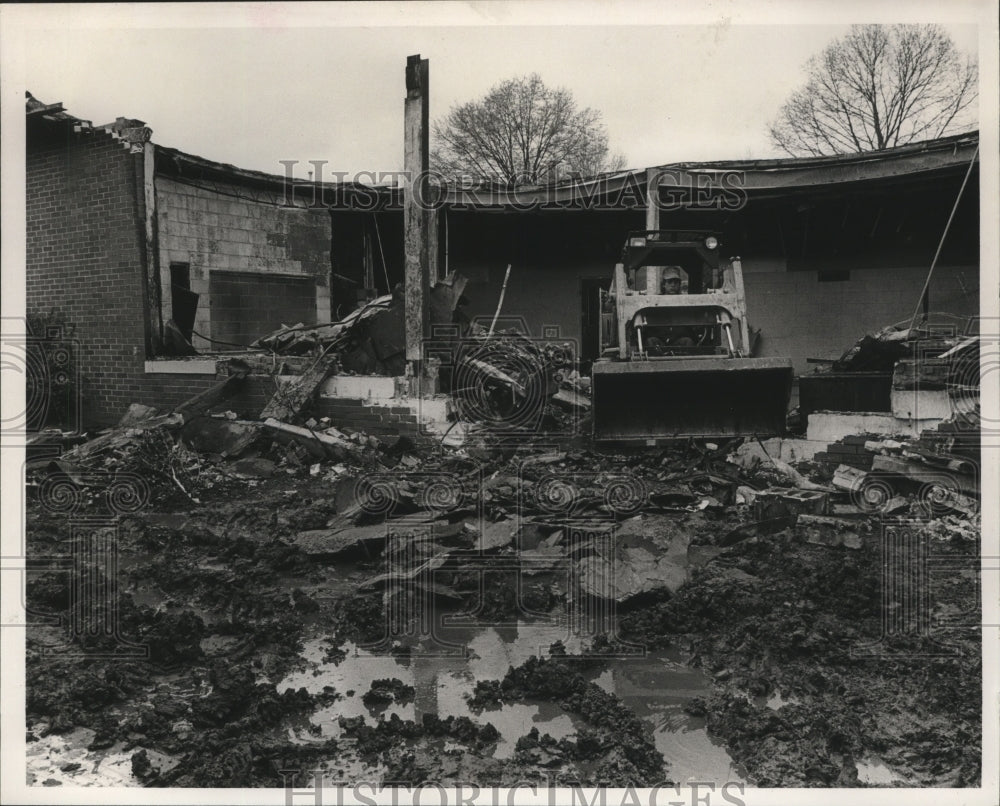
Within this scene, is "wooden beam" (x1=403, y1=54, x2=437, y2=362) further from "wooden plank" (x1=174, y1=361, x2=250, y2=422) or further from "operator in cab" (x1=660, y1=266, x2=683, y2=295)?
"operator in cab" (x1=660, y1=266, x2=683, y2=295)

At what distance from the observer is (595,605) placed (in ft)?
17.1

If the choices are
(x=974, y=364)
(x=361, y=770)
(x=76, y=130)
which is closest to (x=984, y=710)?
(x=361, y=770)

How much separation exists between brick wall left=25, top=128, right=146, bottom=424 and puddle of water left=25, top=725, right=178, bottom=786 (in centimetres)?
876

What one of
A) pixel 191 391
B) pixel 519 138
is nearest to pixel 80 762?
pixel 191 391

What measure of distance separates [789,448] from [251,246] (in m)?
9.70

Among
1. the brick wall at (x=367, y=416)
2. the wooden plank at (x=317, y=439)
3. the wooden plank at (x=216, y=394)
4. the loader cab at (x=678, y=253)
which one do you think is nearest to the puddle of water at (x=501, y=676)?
the wooden plank at (x=317, y=439)

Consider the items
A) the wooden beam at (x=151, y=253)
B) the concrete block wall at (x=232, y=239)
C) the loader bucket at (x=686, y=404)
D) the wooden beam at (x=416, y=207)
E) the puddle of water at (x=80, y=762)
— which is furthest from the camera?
the concrete block wall at (x=232, y=239)

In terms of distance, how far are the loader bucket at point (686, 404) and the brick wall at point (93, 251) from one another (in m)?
6.80

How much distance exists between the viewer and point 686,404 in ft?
30.3

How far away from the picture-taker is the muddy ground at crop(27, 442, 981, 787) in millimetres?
3537

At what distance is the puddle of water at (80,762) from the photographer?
3.44m

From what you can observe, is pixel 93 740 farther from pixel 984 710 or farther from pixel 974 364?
pixel 974 364

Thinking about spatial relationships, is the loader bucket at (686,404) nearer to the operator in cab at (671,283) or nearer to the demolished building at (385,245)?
the operator in cab at (671,283)

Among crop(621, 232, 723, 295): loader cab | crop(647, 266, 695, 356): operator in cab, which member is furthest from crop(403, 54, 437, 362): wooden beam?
crop(647, 266, 695, 356): operator in cab
